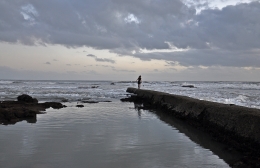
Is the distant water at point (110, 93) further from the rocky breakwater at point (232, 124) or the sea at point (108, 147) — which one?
the sea at point (108, 147)

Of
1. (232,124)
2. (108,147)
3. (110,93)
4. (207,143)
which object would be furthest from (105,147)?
(110,93)

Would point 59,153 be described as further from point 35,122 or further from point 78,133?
point 35,122

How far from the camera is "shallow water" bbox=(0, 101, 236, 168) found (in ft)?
15.5

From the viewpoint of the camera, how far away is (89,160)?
15.8 ft

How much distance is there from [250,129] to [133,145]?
2.95m

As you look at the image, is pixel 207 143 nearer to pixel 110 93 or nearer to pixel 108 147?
pixel 108 147

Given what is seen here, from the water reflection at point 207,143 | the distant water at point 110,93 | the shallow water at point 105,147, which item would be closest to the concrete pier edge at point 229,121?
the water reflection at point 207,143

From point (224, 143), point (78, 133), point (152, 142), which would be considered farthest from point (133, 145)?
point (224, 143)

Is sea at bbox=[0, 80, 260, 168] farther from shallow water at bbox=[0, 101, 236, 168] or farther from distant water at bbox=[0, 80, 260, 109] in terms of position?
distant water at bbox=[0, 80, 260, 109]

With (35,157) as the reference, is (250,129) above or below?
above

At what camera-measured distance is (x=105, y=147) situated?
18.8ft

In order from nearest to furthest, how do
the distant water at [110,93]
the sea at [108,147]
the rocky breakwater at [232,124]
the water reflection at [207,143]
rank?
the sea at [108,147] < the water reflection at [207,143] < the rocky breakwater at [232,124] < the distant water at [110,93]

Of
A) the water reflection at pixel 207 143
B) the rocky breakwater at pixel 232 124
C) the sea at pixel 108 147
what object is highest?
the rocky breakwater at pixel 232 124

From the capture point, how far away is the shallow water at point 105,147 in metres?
4.73
